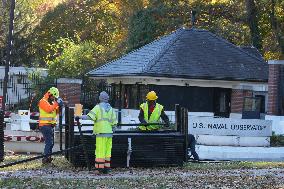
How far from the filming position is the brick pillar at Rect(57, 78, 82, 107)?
117 ft

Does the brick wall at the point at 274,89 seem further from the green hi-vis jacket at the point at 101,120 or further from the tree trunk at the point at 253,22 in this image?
the green hi-vis jacket at the point at 101,120

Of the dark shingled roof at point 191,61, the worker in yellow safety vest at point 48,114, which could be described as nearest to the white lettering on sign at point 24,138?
the worker in yellow safety vest at point 48,114

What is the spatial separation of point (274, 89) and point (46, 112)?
58.6 feet

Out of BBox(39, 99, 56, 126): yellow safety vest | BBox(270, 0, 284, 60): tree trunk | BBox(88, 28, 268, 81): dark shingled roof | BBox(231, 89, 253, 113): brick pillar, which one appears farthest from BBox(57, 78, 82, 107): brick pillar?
BBox(39, 99, 56, 126): yellow safety vest

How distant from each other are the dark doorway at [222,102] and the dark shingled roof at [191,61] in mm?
1084

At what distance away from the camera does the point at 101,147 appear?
15.8 metres

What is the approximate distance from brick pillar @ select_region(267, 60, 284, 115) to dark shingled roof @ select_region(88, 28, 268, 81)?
2489 mm

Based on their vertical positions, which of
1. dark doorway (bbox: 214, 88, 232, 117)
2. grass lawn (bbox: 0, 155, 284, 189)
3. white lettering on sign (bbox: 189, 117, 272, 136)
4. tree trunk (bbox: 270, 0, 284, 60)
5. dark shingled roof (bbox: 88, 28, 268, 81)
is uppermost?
tree trunk (bbox: 270, 0, 284, 60)

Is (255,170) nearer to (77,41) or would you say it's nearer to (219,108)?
(219,108)

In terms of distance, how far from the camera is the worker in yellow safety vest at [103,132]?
15.8 m

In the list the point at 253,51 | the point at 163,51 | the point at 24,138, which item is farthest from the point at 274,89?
the point at 24,138

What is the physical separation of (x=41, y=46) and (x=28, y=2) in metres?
3.71

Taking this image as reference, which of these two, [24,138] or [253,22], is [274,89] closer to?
[253,22]

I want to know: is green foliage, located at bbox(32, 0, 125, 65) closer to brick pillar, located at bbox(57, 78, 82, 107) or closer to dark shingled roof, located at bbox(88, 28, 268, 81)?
dark shingled roof, located at bbox(88, 28, 268, 81)
